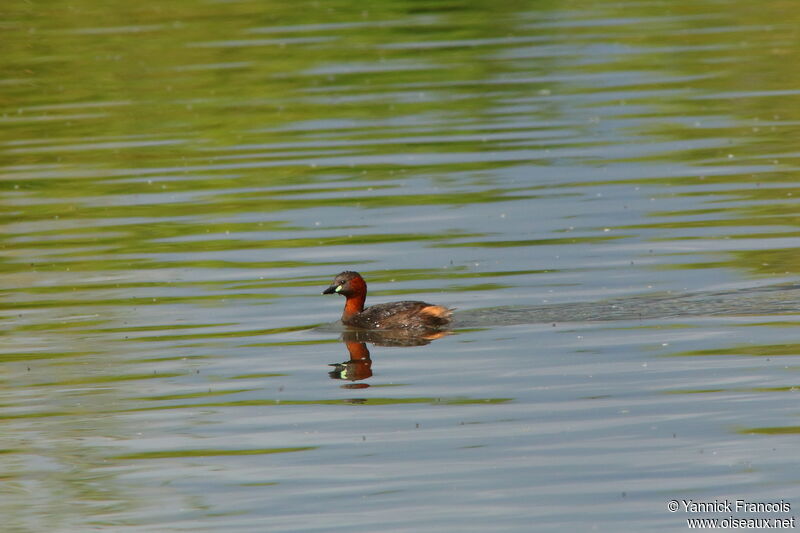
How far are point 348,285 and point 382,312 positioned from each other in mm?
407

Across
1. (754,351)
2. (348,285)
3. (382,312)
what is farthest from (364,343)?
(754,351)

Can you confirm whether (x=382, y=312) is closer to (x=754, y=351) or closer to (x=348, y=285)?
(x=348, y=285)

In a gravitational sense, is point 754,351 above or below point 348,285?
below

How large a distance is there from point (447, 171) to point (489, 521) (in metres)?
10.4

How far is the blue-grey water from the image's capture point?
892 centimetres

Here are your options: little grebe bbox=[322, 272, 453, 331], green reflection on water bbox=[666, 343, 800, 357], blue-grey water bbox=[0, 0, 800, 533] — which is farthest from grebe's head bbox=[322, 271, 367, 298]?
green reflection on water bbox=[666, 343, 800, 357]

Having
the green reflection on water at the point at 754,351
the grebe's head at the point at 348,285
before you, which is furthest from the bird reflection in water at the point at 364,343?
the green reflection on water at the point at 754,351

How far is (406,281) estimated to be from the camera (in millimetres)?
13766

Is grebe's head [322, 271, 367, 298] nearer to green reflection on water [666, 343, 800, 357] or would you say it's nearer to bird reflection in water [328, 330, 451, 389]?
bird reflection in water [328, 330, 451, 389]

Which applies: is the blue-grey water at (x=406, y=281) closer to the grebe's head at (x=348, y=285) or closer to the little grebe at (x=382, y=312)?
the little grebe at (x=382, y=312)

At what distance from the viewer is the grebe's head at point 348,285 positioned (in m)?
12.6

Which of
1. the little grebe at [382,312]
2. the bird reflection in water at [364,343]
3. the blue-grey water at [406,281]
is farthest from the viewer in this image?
the little grebe at [382,312]

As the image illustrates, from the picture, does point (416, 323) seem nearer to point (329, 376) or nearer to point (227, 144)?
point (329, 376)

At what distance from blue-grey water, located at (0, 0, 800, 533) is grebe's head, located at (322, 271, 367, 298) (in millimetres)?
301
